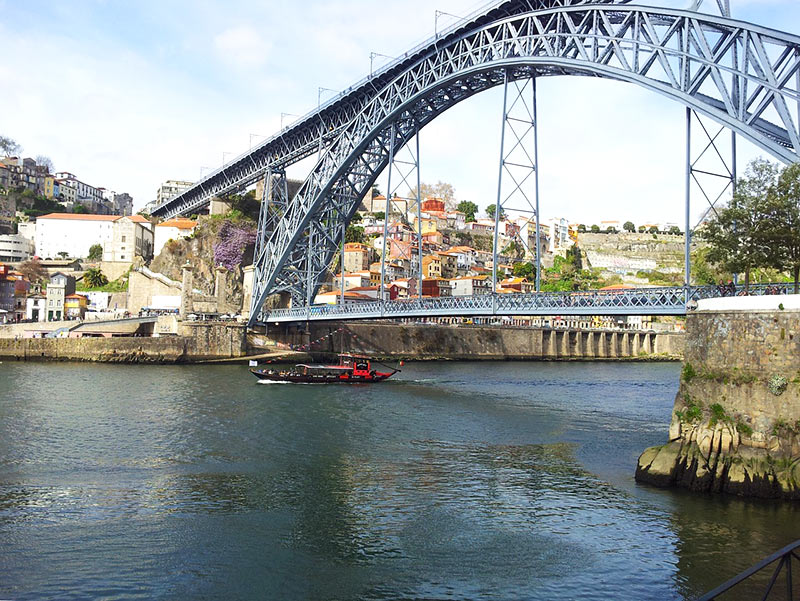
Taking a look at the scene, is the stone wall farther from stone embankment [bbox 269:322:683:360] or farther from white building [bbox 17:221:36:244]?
white building [bbox 17:221:36:244]

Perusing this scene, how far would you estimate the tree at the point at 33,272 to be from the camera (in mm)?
78625

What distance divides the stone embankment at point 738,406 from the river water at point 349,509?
0.62 m

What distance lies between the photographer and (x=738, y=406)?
17625 mm

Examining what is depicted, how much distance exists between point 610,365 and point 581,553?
5806cm

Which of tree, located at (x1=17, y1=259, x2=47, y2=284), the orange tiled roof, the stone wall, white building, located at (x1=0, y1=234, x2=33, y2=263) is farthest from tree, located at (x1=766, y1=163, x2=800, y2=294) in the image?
white building, located at (x1=0, y1=234, x2=33, y2=263)

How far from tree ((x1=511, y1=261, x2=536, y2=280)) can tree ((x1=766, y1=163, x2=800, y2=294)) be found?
273 feet

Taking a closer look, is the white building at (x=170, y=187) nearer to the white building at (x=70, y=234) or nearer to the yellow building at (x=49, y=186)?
the yellow building at (x=49, y=186)

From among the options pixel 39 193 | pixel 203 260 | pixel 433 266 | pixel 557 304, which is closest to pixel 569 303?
pixel 557 304

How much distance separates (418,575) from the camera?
13.1 meters

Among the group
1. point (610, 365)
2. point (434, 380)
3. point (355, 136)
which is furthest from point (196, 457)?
point (610, 365)

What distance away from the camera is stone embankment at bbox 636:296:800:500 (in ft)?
54.9

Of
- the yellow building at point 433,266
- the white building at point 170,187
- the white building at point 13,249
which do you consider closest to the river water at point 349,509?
the white building at point 13,249

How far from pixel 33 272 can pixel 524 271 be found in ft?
214

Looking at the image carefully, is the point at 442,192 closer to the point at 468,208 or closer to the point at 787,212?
the point at 468,208
